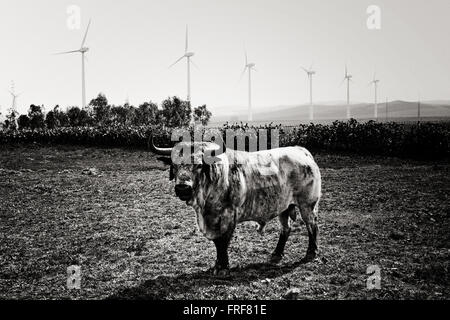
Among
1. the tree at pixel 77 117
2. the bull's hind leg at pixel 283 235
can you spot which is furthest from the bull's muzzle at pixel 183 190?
the tree at pixel 77 117

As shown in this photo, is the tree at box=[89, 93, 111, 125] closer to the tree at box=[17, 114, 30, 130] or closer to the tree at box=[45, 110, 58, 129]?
the tree at box=[45, 110, 58, 129]

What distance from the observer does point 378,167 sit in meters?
18.0

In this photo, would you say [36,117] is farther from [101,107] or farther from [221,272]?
[221,272]

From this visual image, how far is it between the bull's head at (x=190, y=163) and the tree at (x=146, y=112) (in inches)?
2602

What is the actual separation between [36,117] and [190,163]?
62.0 meters

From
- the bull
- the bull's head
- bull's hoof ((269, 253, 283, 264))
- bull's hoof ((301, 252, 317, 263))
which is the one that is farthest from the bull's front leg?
bull's hoof ((301, 252, 317, 263))

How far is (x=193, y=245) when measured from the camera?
24.9 feet

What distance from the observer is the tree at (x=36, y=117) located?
60469mm

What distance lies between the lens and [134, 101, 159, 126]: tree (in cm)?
7156

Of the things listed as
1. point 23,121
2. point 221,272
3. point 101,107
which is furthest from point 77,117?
point 221,272

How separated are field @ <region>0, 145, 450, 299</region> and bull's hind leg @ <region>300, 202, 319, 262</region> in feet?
0.50

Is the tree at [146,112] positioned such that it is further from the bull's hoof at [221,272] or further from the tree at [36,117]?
the bull's hoof at [221,272]
